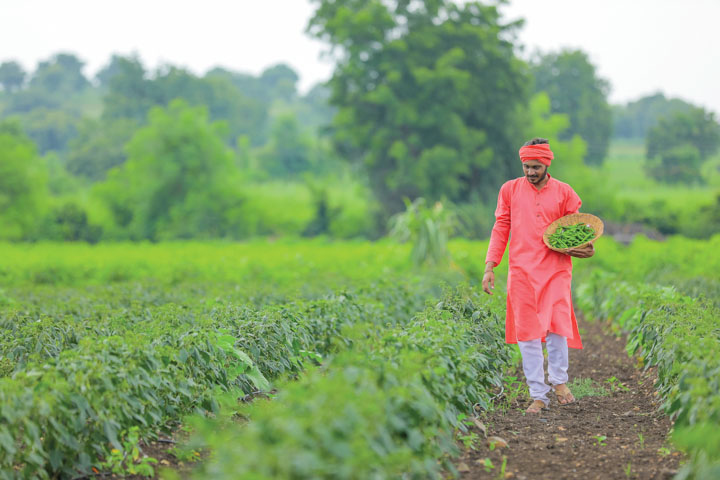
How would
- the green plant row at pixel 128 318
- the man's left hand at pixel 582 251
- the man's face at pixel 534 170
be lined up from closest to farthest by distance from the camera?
the green plant row at pixel 128 318 < the man's left hand at pixel 582 251 < the man's face at pixel 534 170

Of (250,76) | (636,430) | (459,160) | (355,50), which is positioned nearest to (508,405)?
(636,430)

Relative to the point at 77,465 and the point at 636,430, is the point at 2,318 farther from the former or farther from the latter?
the point at 636,430

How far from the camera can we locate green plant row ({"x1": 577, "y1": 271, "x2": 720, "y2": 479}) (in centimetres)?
320

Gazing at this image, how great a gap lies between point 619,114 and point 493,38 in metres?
53.1

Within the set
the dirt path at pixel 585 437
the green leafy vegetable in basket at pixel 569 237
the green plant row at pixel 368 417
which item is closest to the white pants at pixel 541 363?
the dirt path at pixel 585 437

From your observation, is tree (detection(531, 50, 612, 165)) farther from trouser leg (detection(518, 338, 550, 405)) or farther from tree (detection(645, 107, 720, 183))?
trouser leg (detection(518, 338, 550, 405))

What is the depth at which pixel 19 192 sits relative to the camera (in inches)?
1638

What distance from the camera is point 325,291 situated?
8.92 meters

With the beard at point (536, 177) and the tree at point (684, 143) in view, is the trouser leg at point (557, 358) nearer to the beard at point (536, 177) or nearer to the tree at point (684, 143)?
the beard at point (536, 177)

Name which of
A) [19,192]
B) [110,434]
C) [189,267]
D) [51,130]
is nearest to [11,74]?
[51,130]

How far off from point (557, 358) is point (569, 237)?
95 centimetres

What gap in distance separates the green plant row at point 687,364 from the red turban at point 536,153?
4.99 ft

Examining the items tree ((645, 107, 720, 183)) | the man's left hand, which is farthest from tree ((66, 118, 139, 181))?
the man's left hand

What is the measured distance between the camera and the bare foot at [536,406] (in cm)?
538
